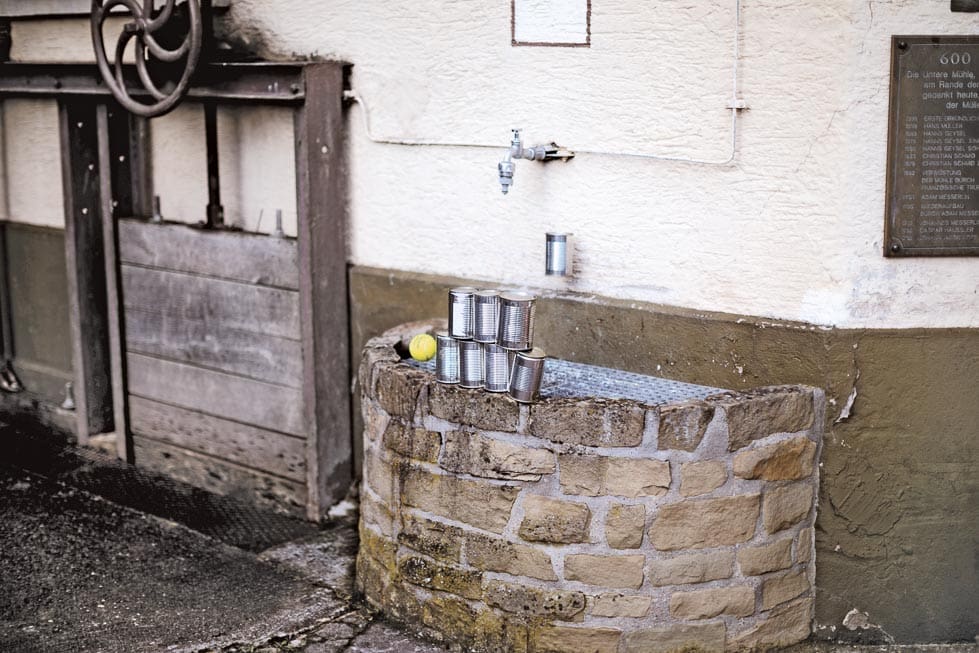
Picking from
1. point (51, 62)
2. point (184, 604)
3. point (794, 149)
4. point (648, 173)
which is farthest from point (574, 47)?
point (51, 62)

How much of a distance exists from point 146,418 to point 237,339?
0.92 metres

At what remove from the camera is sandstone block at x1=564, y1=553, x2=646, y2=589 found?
4055 millimetres

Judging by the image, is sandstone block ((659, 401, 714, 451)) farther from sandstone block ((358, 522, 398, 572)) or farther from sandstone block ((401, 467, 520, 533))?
sandstone block ((358, 522, 398, 572))

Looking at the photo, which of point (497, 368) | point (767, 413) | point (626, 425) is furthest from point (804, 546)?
point (497, 368)

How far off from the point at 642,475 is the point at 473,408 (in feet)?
2.09

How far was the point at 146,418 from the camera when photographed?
21.0 ft

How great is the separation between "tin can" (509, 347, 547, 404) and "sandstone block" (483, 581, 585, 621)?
67cm

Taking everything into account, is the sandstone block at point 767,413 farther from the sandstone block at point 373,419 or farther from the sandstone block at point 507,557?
the sandstone block at point 373,419

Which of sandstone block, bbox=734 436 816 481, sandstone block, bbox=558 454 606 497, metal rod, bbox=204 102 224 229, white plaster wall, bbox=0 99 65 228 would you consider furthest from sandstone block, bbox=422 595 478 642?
white plaster wall, bbox=0 99 65 228

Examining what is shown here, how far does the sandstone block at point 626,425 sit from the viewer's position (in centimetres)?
398

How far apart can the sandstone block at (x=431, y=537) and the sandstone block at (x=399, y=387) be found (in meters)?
0.38

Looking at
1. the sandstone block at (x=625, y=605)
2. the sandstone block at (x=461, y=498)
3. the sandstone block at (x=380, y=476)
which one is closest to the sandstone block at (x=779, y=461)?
the sandstone block at (x=625, y=605)

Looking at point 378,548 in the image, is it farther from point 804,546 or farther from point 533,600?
point 804,546

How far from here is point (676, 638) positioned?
4.11 m
